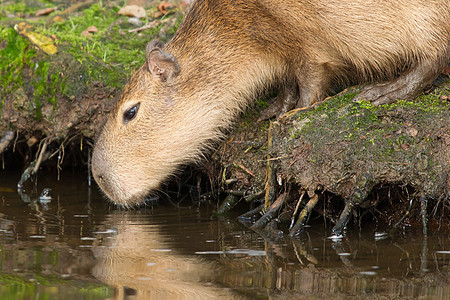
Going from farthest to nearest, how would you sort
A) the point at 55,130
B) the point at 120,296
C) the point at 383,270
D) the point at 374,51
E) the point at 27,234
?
the point at 55,130
the point at 374,51
the point at 27,234
the point at 383,270
the point at 120,296

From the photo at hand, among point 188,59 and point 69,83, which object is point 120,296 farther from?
point 69,83

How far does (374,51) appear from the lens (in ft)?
20.1

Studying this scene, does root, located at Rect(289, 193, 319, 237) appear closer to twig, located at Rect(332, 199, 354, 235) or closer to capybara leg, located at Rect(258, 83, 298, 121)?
twig, located at Rect(332, 199, 354, 235)

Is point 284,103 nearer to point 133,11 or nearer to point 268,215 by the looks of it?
point 268,215

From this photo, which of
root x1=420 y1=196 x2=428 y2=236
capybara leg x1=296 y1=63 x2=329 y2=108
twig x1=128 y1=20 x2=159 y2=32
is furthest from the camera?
twig x1=128 y1=20 x2=159 y2=32

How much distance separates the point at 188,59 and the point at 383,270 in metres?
2.81

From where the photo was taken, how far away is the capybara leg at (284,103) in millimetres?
6523

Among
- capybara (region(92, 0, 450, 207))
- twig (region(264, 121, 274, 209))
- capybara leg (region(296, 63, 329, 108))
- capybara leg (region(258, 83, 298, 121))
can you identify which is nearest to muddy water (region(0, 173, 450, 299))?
twig (region(264, 121, 274, 209))

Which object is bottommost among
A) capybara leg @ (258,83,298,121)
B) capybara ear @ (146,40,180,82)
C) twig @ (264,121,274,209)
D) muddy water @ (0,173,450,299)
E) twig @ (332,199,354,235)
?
muddy water @ (0,173,450,299)

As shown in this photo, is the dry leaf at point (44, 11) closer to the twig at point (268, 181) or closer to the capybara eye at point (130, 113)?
the capybara eye at point (130, 113)

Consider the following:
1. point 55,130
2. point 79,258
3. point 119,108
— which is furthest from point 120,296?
point 55,130

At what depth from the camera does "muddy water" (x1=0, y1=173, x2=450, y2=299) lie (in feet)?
13.9

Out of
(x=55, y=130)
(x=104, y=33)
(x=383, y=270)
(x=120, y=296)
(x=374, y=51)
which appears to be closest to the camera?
(x=120, y=296)

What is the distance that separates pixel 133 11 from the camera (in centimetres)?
870
